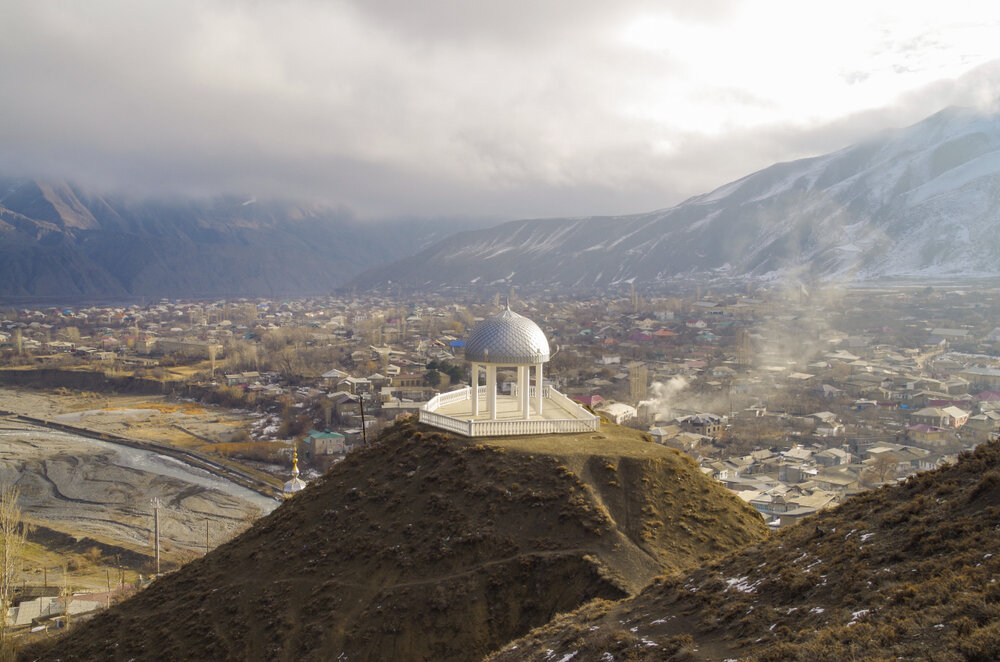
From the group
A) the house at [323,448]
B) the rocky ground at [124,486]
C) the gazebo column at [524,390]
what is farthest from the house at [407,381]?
the gazebo column at [524,390]

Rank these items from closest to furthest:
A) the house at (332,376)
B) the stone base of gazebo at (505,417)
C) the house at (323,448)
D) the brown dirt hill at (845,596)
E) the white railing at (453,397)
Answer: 1. the brown dirt hill at (845,596)
2. the stone base of gazebo at (505,417)
3. the white railing at (453,397)
4. the house at (323,448)
5. the house at (332,376)

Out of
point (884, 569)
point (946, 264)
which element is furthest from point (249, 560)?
point (946, 264)

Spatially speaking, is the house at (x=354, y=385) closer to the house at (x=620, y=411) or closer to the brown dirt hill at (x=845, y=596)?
the house at (x=620, y=411)

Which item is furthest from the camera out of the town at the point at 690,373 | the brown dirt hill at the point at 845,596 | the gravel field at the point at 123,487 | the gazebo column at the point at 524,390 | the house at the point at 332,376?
the house at the point at 332,376

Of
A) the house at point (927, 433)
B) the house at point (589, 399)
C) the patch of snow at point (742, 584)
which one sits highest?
the patch of snow at point (742, 584)

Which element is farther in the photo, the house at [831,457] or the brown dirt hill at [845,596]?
the house at [831,457]

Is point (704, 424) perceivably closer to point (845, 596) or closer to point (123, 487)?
point (123, 487)

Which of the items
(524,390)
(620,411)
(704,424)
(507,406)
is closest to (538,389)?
(524,390)
